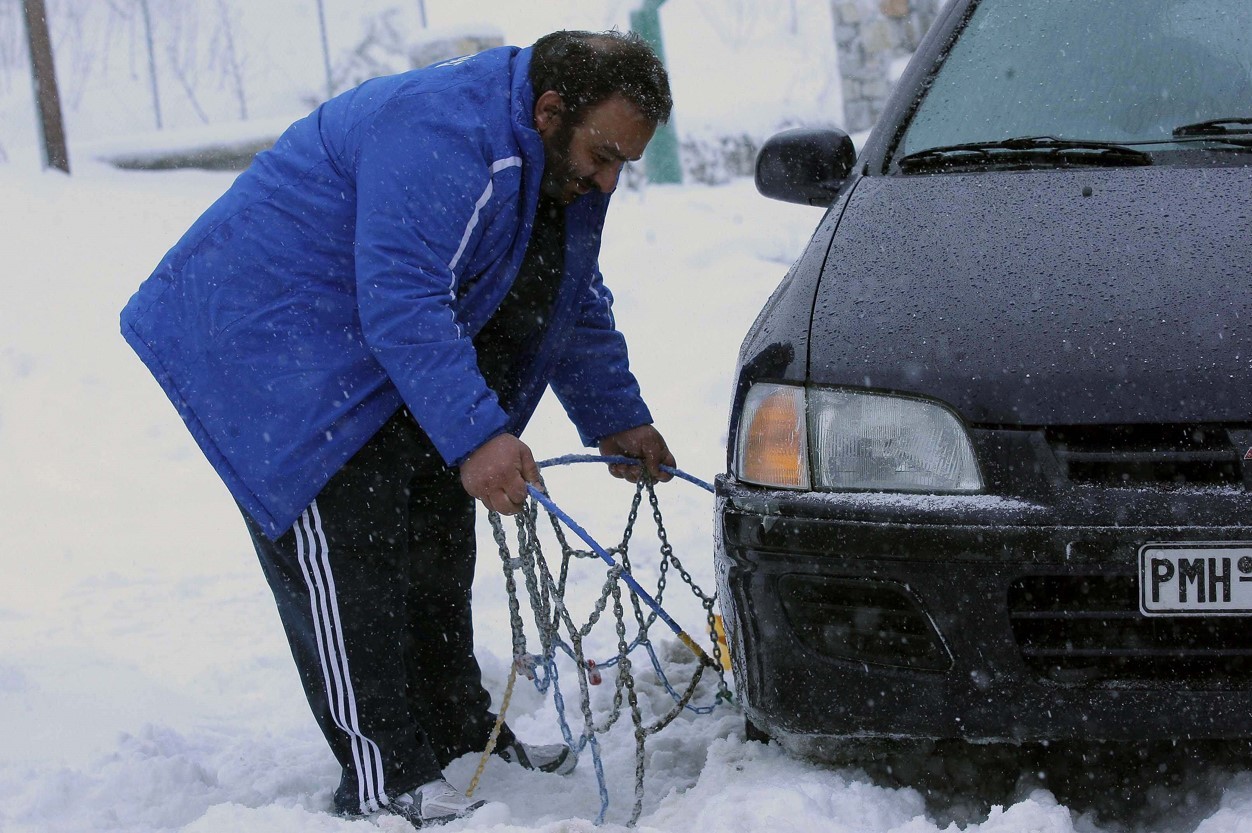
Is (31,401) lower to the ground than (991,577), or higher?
lower

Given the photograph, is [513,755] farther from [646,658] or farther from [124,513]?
[124,513]

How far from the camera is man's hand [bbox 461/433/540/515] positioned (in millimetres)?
2461

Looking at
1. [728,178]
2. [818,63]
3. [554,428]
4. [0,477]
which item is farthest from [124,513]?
[818,63]

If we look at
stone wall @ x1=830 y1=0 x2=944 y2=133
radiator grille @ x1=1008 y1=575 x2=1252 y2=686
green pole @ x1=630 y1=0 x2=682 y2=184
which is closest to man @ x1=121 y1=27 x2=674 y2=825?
radiator grille @ x1=1008 y1=575 x2=1252 y2=686

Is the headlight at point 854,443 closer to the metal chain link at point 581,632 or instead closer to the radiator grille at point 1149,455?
the radiator grille at point 1149,455

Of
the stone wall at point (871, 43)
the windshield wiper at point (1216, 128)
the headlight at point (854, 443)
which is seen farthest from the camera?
the stone wall at point (871, 43)

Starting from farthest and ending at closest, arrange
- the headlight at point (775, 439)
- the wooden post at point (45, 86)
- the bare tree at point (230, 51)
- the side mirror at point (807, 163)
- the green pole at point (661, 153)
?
the bare tree at point (230, 51) < the green pole at point (661, 153) < the wooden post at point (45, 86) < the side mirror at point (807, 163) < the headlight at point (775, 439)

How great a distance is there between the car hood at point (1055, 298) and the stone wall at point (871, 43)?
44.0ft

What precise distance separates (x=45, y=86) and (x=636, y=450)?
8209 millimetres

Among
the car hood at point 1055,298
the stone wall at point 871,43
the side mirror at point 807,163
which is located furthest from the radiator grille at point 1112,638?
the stone wall at point 871,43

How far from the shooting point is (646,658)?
12.2 ft

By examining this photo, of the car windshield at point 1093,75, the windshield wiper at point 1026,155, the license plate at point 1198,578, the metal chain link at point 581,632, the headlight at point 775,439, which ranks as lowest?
the metal chain link at point 581,632

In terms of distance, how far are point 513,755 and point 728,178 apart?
39.3 feet

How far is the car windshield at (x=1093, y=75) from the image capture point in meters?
2.91
